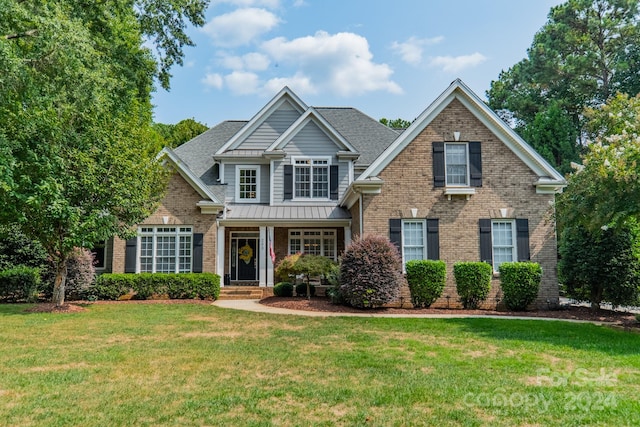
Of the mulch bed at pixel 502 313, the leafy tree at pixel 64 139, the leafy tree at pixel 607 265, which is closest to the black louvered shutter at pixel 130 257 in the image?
the leafy tree at pixel 64 139

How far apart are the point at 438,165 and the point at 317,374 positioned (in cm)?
1042

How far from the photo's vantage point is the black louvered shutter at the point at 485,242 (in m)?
14.1

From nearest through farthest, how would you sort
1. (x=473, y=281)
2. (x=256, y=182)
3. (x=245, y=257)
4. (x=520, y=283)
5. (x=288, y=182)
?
1. (x=520, y=283)
2. (x=473, y=281)
3. (x=288, y=182)
4. (x=256, y=182)
5. (x=245, y=257)

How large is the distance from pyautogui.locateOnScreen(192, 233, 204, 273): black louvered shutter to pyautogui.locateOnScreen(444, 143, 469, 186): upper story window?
9.46m

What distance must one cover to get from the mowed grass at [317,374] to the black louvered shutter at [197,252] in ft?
20.3

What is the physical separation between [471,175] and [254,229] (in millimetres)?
9368

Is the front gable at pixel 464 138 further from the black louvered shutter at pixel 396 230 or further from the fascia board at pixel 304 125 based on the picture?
the fascia board at pixel 304 125

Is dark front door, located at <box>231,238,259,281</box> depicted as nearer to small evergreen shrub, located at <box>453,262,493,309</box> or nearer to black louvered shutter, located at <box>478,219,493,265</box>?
small evergreen shrub, located at <box>453,262,493,309</box>

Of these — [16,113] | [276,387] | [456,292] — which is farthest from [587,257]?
[16,113]

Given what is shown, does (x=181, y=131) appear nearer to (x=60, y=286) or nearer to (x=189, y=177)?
(x=189, y=177)

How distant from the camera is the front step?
52.3 feet

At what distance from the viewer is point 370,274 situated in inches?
484

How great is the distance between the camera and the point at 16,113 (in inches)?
460

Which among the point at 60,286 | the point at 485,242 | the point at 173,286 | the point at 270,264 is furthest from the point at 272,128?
the point at 60,286
